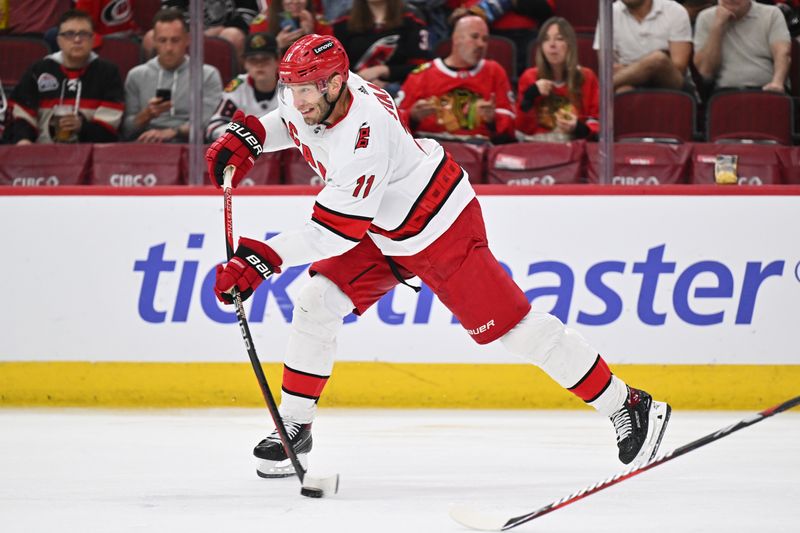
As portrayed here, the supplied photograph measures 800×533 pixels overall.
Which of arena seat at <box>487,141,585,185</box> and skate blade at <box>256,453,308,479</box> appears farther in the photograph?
arena seat at <box>487,141,585,185</box>

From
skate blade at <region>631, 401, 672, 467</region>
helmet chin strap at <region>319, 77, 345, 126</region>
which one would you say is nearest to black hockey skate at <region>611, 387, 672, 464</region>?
skate blade at <region>631, 401, 672, 467</region>

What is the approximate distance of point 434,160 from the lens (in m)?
3.57

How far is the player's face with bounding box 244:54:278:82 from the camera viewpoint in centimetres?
541

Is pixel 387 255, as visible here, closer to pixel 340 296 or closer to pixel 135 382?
pixel 340 296

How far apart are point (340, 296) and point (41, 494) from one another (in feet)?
3.20

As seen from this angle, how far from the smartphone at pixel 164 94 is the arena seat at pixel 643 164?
177 cm

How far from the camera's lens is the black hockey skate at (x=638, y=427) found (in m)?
3.55

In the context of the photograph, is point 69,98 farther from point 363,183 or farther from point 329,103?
point 363,183

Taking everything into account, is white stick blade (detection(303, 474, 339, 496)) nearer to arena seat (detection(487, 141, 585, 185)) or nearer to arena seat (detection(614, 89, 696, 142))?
arena seat (detection(487, 141, 585, 185))

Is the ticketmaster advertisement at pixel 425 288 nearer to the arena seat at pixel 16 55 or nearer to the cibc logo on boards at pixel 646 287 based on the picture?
the cibc logo on boards at pixel 646 287

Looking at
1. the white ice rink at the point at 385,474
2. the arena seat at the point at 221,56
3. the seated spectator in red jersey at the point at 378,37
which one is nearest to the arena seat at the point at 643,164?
the white ice rink at the point at 385,474

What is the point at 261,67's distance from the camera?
543cm

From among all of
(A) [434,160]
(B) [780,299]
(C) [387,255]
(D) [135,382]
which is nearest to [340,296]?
(C) [387,255]

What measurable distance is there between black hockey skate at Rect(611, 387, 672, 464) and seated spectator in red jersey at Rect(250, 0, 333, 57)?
2.67m
